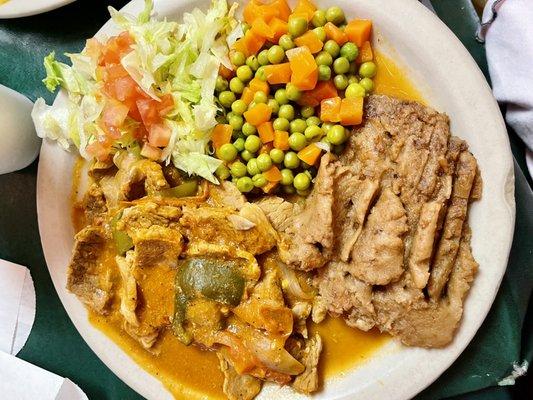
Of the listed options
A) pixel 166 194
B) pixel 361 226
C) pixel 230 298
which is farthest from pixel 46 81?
pixel 361 226

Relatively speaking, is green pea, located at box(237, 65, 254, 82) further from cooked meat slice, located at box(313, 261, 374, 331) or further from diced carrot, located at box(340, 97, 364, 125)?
cooked meat slice, located at box(313, 261, 374, 331)

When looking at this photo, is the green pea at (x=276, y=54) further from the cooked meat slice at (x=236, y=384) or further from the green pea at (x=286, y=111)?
the cooked meat slice at (x=236, y=384)

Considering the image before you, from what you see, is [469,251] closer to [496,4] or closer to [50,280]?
[496,4]

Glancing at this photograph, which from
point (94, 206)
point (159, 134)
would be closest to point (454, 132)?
point (159, 134)

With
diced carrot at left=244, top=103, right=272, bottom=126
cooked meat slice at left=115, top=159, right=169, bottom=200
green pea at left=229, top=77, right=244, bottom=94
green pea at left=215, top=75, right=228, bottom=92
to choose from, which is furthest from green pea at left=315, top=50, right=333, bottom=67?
cooked meat slice at left=115, top=159, right=169, bottom=200

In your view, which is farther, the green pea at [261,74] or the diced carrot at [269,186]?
the diced carrot at [269,186]

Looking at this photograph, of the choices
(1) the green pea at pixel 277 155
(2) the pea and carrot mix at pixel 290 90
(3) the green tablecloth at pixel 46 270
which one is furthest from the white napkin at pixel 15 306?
(1) the green pea at pixel 277 155

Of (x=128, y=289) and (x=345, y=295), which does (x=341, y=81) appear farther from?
(x=128, y=289)
